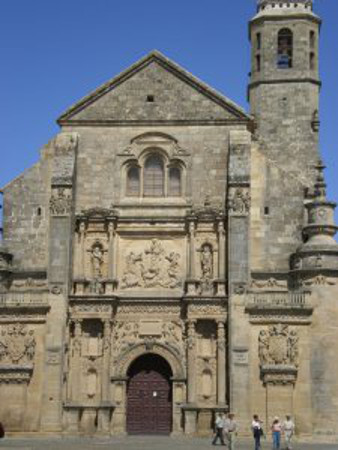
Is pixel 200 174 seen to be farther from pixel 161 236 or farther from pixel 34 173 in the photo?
pixel 34 173

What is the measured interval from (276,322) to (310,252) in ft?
9.47

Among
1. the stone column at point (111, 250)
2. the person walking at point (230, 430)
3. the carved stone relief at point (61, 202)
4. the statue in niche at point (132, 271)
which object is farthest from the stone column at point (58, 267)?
the person walking at point (230, 430)

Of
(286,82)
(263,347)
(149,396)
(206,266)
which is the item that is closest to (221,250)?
(206,266)

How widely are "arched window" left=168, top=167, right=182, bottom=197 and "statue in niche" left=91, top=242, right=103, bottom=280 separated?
3.53 meters

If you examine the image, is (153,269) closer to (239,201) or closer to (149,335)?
(149,335)

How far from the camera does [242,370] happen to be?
34781mm

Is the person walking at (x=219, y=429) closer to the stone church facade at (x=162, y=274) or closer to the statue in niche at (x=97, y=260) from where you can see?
the stone church facade at (x=162, y=274)

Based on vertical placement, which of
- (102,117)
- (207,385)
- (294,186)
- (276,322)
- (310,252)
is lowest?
(207,385)

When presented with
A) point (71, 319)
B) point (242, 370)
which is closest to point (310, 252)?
point (242, 370)

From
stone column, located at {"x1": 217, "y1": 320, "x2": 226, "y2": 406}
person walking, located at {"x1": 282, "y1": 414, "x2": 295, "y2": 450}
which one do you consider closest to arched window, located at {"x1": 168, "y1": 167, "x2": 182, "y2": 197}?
stone column, located at {"x1": 217, "y1": 320, "x2": 226, "y2": 406}

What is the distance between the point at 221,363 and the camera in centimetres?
3550

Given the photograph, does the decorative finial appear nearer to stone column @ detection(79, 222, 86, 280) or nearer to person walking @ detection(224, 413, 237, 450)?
stone column @ detection(79, 222, 86, 280)

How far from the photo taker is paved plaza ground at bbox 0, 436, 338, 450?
3022cm

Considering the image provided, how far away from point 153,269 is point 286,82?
11.7 m
